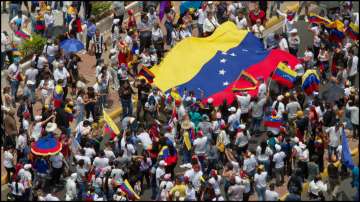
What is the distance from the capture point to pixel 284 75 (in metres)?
37.8

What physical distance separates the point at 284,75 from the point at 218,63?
2.76 metres

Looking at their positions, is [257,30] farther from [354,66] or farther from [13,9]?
[13,9]

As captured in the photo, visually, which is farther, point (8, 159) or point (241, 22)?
point (241, 22)

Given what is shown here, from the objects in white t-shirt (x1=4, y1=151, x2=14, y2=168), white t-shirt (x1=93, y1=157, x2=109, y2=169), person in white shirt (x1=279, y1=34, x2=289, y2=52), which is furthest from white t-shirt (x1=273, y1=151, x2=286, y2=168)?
person in white shirt (x1=279, y1=34, x2=289, y2=52)

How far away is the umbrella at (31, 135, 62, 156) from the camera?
109 feet

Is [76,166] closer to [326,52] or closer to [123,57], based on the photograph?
[123,57]

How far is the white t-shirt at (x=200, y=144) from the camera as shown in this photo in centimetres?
3316

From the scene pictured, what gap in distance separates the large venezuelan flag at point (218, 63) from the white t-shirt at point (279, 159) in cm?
421

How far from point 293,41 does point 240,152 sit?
299 inches

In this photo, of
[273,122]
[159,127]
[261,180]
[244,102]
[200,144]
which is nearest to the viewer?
[261,180]

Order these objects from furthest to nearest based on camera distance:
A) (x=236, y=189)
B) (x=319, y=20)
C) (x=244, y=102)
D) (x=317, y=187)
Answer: (x=319, y=20)
(x=244, y=102)
(x=317, y=187)
(x=236, y=189)

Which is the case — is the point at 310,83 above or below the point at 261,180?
above

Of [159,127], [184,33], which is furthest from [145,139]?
[184,33]

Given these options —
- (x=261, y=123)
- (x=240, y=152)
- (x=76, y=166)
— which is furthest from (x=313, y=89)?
(x=76, y=166)
